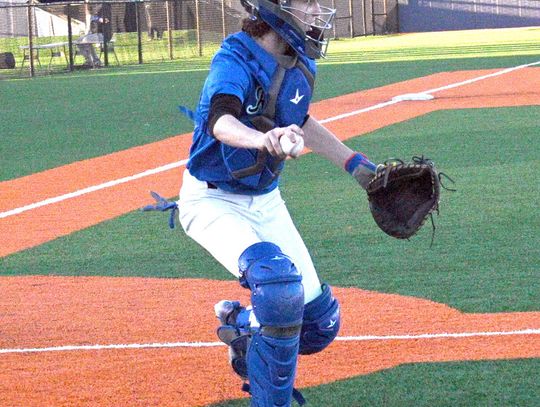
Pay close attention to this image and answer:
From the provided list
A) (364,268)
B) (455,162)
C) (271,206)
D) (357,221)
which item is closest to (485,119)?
(455,162)

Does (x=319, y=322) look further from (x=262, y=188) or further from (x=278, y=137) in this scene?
(x=278, y=137)

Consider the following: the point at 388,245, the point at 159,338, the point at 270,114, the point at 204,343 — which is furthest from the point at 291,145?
the point at 388,245

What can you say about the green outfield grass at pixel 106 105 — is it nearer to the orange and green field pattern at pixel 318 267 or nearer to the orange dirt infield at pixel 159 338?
the orange and green field pattern at pixel 318 267

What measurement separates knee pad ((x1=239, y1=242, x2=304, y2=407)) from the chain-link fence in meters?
25.0

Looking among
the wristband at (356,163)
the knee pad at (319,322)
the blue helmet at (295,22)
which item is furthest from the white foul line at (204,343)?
the blue helmet at (295,22)

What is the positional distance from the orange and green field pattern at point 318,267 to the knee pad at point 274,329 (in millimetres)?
627

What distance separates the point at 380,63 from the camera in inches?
1064

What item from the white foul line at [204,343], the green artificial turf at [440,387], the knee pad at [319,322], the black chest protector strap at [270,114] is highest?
the black chest protector strap at [270,114]

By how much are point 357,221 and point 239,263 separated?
4613 millimetres

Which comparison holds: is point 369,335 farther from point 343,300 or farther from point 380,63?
point 380,63

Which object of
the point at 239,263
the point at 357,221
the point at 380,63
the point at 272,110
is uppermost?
the point at 272,110

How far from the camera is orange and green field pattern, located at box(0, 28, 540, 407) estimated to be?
499 cm

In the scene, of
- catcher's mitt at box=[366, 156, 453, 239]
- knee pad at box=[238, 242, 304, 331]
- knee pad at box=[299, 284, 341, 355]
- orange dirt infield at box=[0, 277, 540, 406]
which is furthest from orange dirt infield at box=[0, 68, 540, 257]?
knee pad at box=[238, 242, 304, 331]

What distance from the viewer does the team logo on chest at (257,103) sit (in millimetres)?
4406
